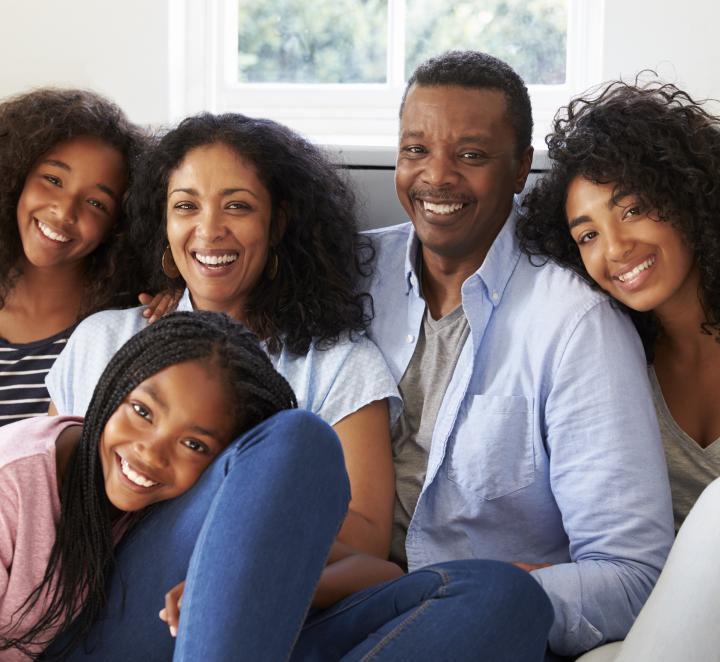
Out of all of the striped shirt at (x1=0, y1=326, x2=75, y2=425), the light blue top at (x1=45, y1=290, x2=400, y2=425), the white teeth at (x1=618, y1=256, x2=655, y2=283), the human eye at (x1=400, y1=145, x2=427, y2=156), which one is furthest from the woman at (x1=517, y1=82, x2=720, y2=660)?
the striped shirt at (x1=0, y1=326, x2=75, y2=425)

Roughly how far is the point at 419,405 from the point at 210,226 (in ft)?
1.49

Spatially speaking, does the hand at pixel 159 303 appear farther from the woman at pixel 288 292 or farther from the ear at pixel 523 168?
the ear at pixel 523 168

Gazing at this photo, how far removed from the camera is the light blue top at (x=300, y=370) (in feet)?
5.82

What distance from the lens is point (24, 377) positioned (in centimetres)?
198

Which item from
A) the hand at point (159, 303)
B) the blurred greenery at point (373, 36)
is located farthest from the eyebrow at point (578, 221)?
the blurred greenery at point (373, 36)

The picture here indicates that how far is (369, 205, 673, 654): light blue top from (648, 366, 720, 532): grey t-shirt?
122 millimetres

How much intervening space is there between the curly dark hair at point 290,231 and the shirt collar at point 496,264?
103mm

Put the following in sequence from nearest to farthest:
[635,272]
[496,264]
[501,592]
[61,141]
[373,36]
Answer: [501,592], [635,272], [496,264], [61,141], [373,36]

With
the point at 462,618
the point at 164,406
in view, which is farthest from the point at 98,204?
the point at 462,618

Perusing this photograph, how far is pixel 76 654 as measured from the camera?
137 cm

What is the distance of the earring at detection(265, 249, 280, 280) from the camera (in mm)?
1941

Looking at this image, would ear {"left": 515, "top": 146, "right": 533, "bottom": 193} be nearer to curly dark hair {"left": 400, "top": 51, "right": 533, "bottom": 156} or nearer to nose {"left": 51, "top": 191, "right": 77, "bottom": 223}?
curly dark hair {"left": 400, "top": 51, "right": 533, "bottom": 156}

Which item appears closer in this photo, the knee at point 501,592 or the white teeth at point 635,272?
the knee at point 501,592

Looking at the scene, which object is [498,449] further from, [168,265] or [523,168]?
[168,265]
